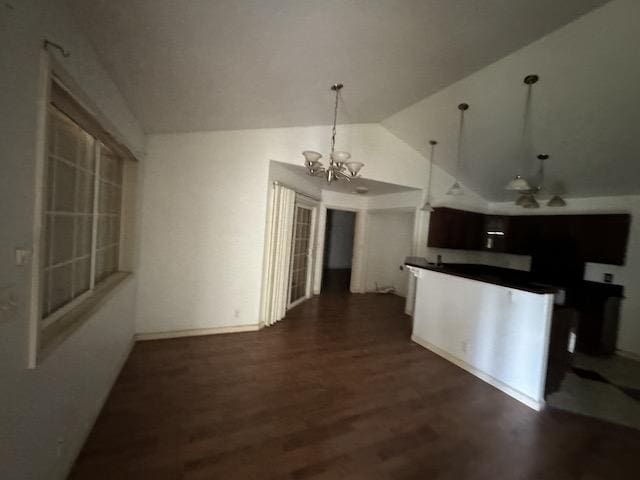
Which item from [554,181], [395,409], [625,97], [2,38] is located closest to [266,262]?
[395,409]

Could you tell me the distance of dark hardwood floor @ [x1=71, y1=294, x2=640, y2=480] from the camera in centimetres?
158

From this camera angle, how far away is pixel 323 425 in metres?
1.91

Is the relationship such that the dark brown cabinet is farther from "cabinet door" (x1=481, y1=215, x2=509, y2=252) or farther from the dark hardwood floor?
the dark hardwood floor

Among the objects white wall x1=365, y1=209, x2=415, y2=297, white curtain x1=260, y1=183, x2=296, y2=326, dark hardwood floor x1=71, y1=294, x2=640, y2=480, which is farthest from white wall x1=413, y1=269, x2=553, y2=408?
white wall x1=365, y1=209, x2=415, y2=297

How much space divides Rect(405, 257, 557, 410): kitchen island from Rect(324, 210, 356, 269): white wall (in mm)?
5442

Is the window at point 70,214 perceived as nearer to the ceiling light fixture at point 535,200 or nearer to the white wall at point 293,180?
the white wall at point 293,180

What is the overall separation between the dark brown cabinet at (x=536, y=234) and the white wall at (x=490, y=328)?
5.01 ft

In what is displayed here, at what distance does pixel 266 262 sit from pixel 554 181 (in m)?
4.50

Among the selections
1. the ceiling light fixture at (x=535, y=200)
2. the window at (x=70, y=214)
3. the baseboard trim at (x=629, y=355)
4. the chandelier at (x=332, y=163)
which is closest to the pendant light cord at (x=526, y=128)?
the ceiling light fixture at (x=535, y=200)

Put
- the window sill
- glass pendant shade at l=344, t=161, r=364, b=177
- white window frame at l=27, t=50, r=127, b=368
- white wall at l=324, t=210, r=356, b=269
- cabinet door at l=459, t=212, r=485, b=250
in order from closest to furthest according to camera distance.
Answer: white window frame at l=27, t=50, r=127, b=368
the window sill
glass pendant shade at l=344, t=161, r=364, b=177
cabinet door at l=459, t=212, r=485, b=250
white wall at l=324, t=210, r=356, b=269

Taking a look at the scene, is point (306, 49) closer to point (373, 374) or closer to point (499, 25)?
point (499, 25)

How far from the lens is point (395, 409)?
2139mm

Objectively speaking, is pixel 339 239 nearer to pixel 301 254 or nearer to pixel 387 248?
pixel 387 248

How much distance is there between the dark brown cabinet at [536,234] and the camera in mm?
3514
